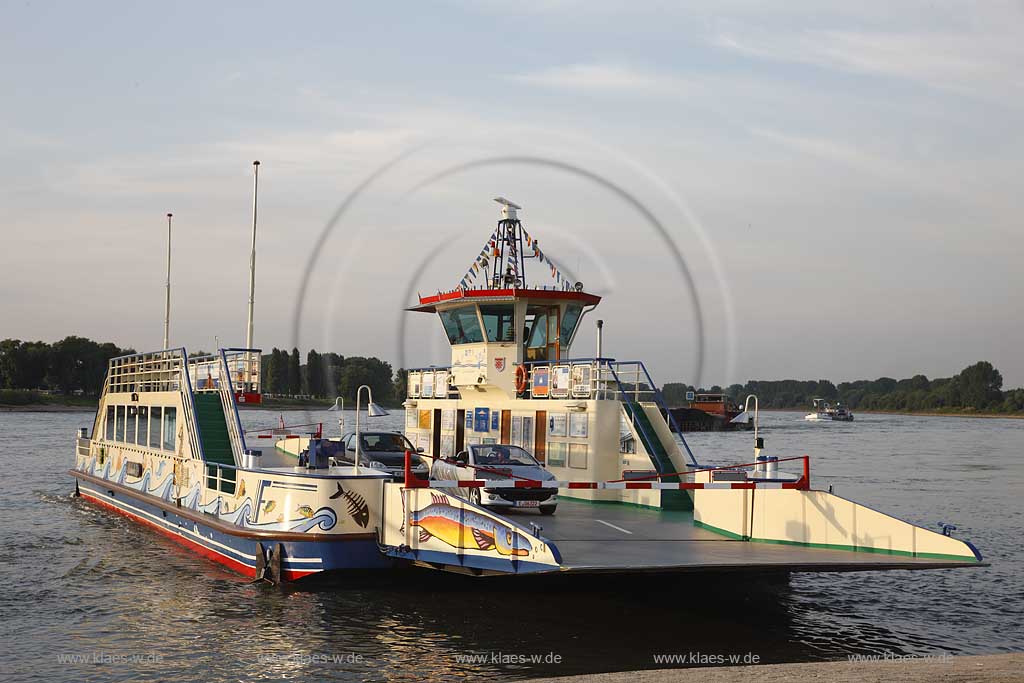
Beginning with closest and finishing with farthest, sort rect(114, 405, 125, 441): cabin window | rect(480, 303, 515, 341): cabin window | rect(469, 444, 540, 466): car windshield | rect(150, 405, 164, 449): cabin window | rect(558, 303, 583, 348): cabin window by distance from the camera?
rect(469, 444, 540, 466): car windshield
rect(150, 405, 164, 449): cabin window
rect(480, 303, 515, 341): cabin window
rect(558, 303, 583, 348): cabin window
rect(114, 405, 125, 441): cabin window

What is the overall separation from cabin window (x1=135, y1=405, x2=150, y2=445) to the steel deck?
12357 millimetres

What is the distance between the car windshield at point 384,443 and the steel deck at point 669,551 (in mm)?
5334

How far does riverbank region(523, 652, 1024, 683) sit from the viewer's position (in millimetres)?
10672

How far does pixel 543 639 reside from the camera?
15.2 metres

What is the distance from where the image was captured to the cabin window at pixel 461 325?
25781 millimetres

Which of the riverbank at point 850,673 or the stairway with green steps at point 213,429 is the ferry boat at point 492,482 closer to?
the stairway with green steps at point 213,429

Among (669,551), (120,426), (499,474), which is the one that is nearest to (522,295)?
(499,474)

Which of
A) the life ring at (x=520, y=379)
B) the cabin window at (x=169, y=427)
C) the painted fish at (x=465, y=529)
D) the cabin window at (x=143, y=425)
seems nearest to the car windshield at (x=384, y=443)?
the life ring at (x=520, y=379)

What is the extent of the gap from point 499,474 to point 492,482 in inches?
149

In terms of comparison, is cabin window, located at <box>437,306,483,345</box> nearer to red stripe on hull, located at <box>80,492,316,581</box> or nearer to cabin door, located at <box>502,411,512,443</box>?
cabin door, located at <box>502,411,512,443</box>

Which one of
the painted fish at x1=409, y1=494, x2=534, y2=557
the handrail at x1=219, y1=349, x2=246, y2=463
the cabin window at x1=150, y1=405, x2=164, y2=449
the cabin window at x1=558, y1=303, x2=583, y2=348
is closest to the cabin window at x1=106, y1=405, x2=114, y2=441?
the cabin window at x1=150, y1=405, x2=164, y2=449

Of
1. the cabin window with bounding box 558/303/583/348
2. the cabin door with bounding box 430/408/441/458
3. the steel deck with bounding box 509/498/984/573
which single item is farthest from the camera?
the cabin door with bounding box 430/408/441/458

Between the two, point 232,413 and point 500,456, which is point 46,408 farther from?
point 500,456

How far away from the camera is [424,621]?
53.4ft
